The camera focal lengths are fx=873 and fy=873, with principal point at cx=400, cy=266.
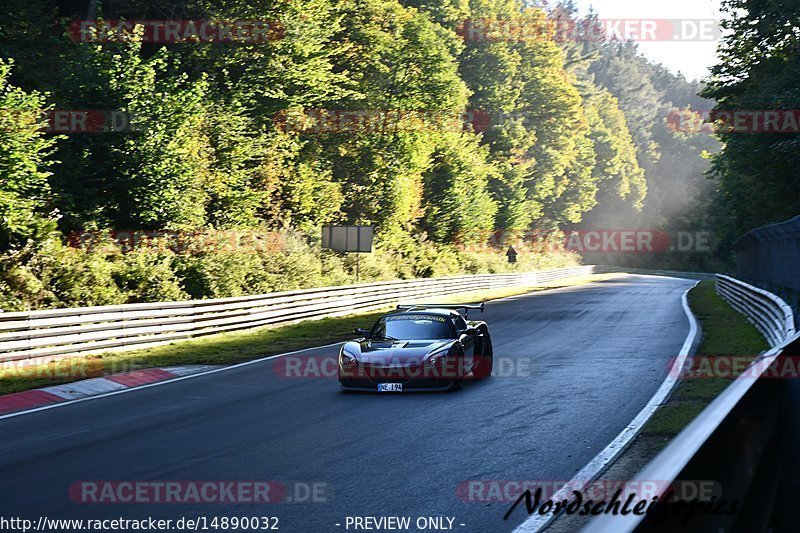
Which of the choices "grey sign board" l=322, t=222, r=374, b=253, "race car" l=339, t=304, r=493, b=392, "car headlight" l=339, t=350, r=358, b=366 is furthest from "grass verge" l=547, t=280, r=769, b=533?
"grey sign board" l=322, t=222, r=374, b=253

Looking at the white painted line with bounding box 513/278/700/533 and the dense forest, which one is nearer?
the white painted line with bounding box 513/278/700/533

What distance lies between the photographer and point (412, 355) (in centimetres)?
1313

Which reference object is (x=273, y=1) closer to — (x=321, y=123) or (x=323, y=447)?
(x=321, y=123)

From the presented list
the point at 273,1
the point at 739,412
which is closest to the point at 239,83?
the point at 273,1

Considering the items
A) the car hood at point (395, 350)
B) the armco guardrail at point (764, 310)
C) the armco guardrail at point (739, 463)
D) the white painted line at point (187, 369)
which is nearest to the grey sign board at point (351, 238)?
the armco guardrail at point (764, 310)

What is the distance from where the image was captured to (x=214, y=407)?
12.2m

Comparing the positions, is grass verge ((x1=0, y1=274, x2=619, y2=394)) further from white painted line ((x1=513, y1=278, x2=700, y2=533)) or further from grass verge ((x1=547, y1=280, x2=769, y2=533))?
grass verge ((x1=547, y1=280, x2=769, y2=533))

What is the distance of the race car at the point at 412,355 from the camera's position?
Answer: 13109mm

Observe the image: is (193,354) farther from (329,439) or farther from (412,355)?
(329,439)

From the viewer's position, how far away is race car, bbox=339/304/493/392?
1311 centimetres

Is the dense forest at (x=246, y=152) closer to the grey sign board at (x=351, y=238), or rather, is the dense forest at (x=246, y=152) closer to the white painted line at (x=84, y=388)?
the grey sign board at (x=351, y=238)

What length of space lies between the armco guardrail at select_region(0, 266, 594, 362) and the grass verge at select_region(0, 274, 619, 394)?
26 cm

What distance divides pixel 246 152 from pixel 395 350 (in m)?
22.1

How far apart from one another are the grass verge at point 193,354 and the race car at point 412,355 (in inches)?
191
